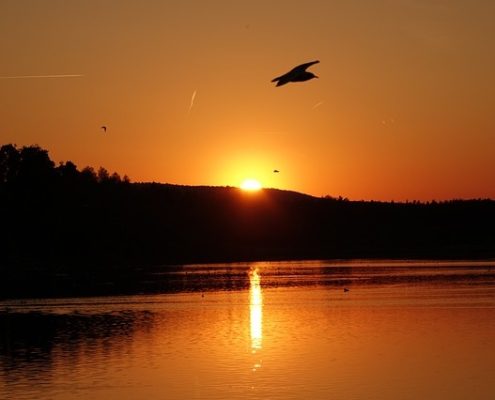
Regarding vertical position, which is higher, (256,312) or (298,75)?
(298,75)

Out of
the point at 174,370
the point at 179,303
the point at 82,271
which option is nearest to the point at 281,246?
the point at 82,271

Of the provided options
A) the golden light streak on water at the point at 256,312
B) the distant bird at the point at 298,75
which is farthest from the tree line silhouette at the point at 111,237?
the distant bird at the point at 298,75

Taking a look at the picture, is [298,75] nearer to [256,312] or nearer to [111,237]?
[256,312]

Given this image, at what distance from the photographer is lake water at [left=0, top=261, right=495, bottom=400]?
29.9 meters

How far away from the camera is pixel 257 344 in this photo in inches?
1538

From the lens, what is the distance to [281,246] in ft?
616

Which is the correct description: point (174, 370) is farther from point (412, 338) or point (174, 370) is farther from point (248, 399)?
point (412, 338)

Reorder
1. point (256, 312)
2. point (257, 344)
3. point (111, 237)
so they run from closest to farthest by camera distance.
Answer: point (257, 344), point (256, 312), point (111, 237)

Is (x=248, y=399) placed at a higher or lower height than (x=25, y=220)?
lower

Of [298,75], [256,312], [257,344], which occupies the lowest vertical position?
[257,344]

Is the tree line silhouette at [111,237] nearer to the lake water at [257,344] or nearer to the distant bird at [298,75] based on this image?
the lake water at [257,344]

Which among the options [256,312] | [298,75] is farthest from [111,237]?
[298,75]

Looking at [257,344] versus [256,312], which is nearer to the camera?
[257,344]

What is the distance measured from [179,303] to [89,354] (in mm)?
23205
